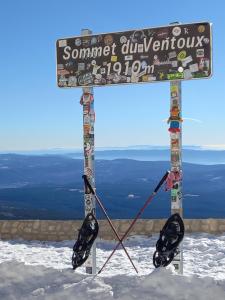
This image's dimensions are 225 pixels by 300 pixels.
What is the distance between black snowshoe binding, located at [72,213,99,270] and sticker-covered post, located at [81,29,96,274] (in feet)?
0.83

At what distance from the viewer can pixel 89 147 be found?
758cm

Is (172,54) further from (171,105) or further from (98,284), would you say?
(98,284)

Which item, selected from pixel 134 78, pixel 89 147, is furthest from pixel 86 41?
pixel 89 147

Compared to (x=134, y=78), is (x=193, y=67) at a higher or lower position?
higher

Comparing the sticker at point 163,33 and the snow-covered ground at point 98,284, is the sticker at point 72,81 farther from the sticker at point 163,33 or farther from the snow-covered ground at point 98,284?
the snow-covered ground at point 98,284

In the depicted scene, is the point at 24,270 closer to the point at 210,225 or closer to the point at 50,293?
the point at 50,293

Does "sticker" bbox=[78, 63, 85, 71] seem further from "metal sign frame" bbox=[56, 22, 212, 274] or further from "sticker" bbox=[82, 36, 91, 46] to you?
"sticker" bbox=[82, 36, 91, 46]

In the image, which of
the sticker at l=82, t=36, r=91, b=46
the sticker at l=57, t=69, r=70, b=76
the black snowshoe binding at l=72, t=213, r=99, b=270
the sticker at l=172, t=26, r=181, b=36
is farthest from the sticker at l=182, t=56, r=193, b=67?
the black snowshoe binding at l=72, t=213, r=99, b=270

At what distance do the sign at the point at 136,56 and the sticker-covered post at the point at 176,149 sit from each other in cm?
30

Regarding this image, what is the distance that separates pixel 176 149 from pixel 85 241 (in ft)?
6.91

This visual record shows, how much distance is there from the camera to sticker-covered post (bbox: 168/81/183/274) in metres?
6.93

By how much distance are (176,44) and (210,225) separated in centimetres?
577

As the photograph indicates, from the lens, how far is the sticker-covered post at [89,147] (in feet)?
24.6

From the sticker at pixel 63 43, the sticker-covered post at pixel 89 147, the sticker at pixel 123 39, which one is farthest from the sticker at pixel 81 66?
the sticker at pixel 123 39
